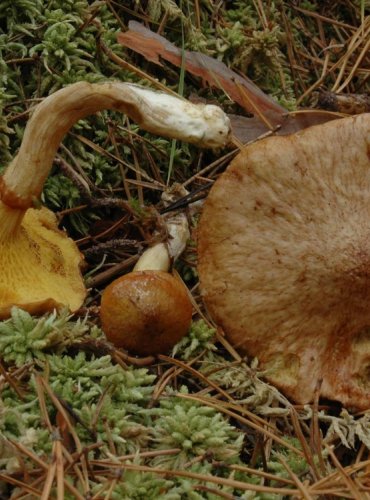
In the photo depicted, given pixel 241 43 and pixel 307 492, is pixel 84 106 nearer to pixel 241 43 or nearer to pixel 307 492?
pixel 241 43

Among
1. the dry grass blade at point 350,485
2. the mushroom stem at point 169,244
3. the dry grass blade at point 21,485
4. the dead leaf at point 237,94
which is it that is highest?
the dead leaf at point 237,94

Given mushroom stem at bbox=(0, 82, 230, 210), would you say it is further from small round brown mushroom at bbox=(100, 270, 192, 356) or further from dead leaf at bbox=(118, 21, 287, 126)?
dead leaf at bbox=(118, 21, 287, 126)

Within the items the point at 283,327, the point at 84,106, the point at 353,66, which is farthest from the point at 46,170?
the point at 353,66

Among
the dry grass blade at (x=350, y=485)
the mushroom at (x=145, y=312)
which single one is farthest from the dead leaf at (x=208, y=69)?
the dry grass blade at (x=350, y=485)

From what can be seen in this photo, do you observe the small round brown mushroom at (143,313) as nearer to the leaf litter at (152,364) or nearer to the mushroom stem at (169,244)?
the leaf litter at (152,364)

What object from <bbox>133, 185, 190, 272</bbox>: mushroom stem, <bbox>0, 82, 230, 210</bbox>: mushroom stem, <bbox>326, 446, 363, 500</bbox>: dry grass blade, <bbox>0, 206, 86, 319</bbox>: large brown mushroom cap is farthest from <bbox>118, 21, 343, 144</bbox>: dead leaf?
<bbox>326, 446, 363, 500</bbox>: dry grass blade

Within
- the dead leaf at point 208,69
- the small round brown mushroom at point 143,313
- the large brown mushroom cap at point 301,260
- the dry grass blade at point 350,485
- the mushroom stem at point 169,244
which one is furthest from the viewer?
the dead leaf at point 208,69

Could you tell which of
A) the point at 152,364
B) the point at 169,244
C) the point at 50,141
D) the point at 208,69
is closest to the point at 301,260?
the point at 169,244

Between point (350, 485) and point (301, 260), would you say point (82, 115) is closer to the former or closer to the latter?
point (301, 260)
